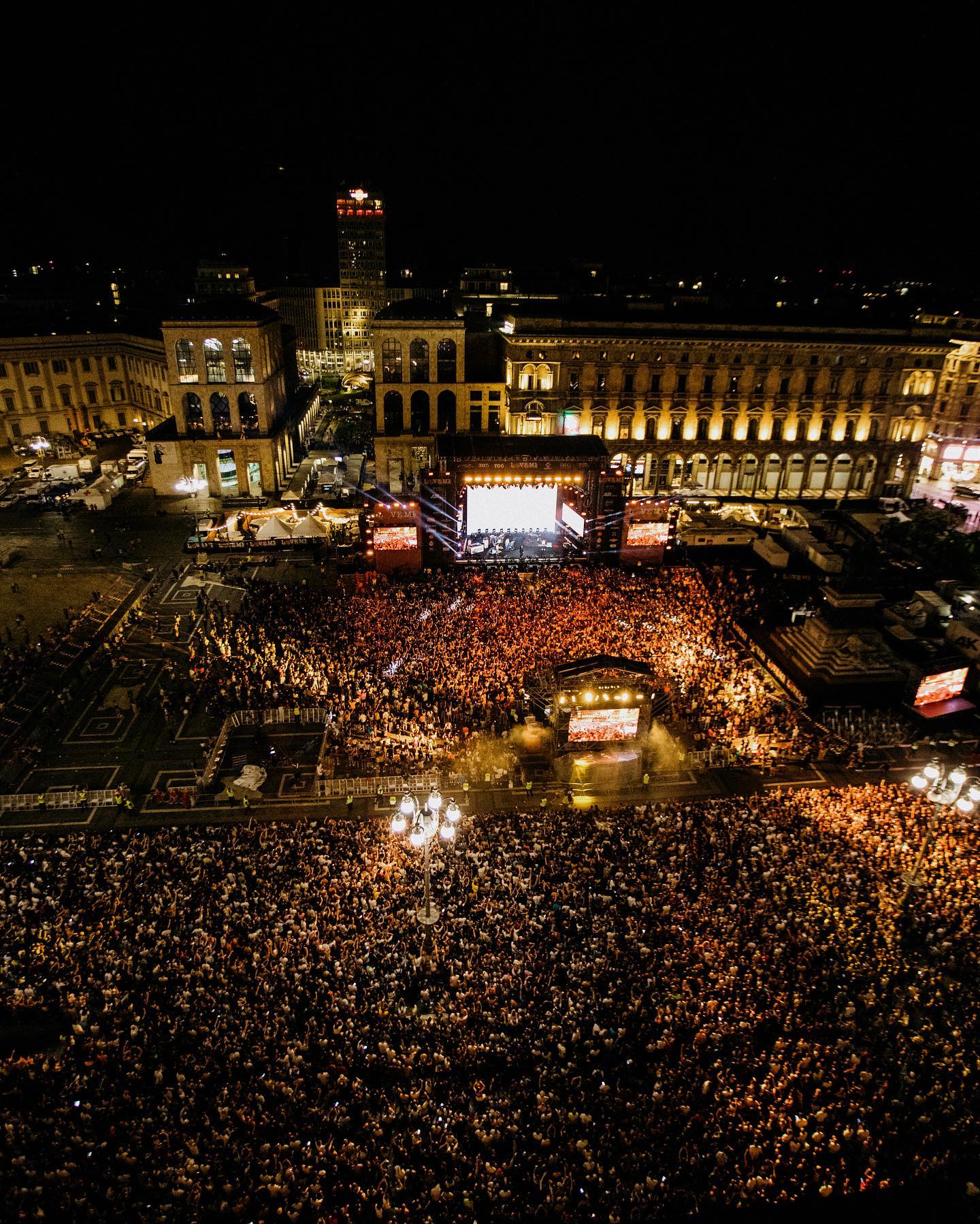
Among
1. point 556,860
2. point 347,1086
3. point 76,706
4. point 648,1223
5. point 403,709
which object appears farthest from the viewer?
point 76,706

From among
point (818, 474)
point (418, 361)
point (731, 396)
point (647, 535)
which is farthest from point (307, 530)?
point (818, 474)

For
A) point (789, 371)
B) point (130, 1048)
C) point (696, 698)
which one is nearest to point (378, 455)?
point (789, 371)

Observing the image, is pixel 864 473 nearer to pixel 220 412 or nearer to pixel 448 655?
pixel 448 655

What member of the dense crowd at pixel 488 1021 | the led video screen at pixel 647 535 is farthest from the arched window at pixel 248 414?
the dense crowd at pixel 488 1021

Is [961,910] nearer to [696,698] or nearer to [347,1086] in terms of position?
[696,698]

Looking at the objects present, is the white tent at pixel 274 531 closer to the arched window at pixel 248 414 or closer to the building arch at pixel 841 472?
the arched window at pixel 248 414

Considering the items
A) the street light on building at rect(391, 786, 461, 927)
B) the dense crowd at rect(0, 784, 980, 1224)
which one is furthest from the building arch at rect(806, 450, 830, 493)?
the street light on building at rect(391, 786, 461, 927)
